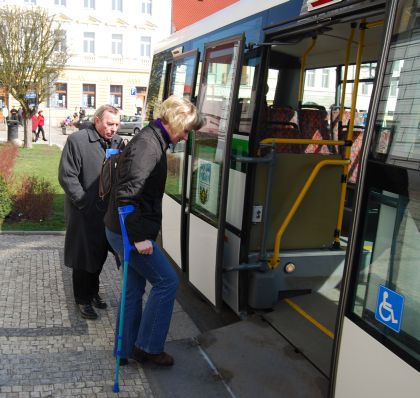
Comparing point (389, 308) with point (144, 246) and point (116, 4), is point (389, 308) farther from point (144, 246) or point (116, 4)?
point (116, 4)

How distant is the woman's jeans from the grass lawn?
4.30m

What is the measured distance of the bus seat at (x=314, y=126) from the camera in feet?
17.4

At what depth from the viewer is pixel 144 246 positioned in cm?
333

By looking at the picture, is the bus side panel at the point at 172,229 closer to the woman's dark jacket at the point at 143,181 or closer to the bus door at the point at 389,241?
the woman's dark jacket at the point at 143,181

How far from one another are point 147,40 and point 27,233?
138 ft

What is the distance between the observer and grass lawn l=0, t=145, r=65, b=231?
7.67 m

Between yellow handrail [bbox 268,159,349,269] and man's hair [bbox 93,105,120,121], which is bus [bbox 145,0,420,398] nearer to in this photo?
yellow handrail [bbox 268,159,349,269]

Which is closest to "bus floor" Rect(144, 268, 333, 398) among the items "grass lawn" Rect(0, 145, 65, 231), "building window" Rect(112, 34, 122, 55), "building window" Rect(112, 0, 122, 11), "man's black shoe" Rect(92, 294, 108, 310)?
"man's black shoe" Rect(92, 294, 108, 310)

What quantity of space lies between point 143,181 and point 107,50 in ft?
149

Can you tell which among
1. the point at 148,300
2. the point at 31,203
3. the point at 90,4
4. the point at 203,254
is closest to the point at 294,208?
the point at 203,254

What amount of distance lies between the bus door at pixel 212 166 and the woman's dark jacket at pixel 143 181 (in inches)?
27.8

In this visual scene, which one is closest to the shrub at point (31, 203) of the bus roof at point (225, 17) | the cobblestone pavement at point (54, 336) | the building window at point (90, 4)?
the cobblestone pavement at point (54, 336)

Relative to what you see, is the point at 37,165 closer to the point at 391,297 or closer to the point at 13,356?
the point at 13,356

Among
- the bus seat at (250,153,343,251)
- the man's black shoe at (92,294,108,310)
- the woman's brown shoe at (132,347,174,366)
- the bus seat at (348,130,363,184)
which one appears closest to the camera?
the woman's brown shoe at (132,347,174,366)
